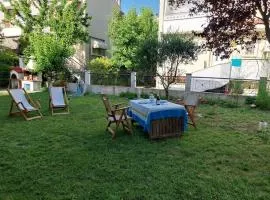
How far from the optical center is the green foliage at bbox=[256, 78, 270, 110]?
39.1 ft

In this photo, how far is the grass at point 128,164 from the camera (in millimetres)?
3883

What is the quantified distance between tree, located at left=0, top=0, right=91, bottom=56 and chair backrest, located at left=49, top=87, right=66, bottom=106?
10.9 meters

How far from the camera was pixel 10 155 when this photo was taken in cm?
535

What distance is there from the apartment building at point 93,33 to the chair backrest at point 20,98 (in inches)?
590

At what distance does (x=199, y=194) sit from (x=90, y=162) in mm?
2181

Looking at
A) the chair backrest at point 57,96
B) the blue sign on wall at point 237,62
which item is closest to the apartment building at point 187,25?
the blue sign on wall at point 237,62

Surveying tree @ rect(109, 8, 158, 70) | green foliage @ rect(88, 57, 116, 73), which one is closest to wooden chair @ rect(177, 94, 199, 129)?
green foliage @ rect(88, 57, 116, 73)

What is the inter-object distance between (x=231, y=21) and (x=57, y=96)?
313 inches

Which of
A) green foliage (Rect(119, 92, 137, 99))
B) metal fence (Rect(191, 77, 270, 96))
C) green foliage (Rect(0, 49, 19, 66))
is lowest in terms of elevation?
green foliage (Rect(119, 92, 137, 99))

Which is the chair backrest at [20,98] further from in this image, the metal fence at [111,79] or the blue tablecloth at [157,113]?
the metal fence at [111,79]

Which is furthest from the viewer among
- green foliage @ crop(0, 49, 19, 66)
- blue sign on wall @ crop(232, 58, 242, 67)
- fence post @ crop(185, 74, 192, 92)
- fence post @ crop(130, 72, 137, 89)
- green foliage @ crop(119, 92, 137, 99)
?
green foliage @ crop(0, 49, 19, 66)

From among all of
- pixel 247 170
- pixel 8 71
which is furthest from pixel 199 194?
pixel 8 71

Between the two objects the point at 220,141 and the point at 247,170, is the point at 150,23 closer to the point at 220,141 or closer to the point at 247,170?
the point at 220,141

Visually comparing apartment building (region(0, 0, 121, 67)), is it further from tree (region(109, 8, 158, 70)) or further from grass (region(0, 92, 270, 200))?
grass (region(0, 92, 270, 200))
